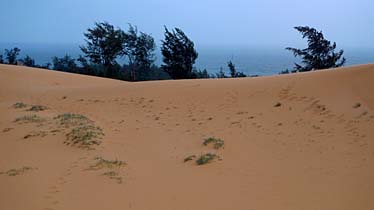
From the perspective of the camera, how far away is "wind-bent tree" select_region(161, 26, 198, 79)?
28.4 metres

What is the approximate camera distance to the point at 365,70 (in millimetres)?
10984

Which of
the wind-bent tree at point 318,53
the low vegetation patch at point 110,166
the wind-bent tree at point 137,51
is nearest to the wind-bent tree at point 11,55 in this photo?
the wind-bent tree at point 137,51

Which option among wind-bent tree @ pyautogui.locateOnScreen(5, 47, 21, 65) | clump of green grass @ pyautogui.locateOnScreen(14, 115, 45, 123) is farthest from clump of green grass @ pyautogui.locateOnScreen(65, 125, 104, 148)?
wind-bent tree @ pyautogui.locateOnScreen(5, 47, 21, 65)

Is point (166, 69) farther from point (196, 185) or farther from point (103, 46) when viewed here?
point (196, 185)

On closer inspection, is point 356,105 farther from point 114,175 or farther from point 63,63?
point 63,63

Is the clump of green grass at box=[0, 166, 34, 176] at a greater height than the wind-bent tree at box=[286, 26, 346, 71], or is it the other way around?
the wind-bent tree at box=[286, 26, 346, 71]

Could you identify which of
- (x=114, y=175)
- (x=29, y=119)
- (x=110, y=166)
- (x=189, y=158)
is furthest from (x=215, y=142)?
(x=29, y=119)

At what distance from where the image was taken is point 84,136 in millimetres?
7242

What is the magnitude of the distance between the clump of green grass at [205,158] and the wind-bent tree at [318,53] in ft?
70.8

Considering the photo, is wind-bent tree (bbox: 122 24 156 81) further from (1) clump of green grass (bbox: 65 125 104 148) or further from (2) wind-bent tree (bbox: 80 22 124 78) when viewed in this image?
(1) clump of green grass (bbox: 65 125 104 148)

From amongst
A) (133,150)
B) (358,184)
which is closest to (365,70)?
(358,184)

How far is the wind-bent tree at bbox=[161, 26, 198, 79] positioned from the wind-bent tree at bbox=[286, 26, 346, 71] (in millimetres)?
7211

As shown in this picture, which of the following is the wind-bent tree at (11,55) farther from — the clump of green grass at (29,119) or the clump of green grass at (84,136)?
the clump of green grass at (84,136)

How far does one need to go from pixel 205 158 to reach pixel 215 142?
105 cm
